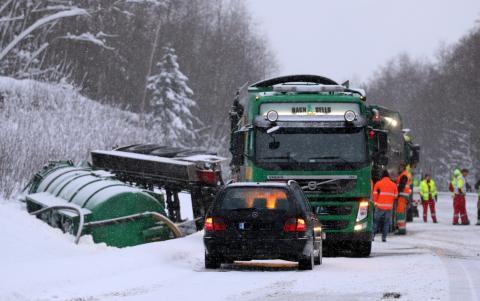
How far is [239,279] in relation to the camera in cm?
1414

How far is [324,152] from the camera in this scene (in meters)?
18.9

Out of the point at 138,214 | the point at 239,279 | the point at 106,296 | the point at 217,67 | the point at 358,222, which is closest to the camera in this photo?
the point at 106,296

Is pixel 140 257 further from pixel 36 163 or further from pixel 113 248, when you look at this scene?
pixel 36 163

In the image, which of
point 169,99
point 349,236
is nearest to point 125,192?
point 349,236

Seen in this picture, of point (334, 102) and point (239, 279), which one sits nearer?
point (239, 279)

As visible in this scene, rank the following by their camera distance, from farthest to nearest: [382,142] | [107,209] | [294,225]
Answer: [107,209]
[382,142]
[294,225]

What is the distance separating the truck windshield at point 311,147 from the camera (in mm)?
18828

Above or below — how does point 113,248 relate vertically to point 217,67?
below

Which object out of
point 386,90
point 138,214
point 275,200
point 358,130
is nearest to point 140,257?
point 275,200

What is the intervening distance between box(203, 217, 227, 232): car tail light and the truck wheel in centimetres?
418

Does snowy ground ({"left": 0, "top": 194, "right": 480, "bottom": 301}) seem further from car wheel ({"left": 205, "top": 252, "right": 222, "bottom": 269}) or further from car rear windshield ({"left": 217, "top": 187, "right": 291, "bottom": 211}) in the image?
car rear windshield ({"left": 217, "top": 187, "right": 291, "bottom": 211})

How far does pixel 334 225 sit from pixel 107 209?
4.35 m

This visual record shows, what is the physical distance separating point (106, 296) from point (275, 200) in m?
4.60

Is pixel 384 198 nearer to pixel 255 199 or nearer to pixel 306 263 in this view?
pixel 255 199
